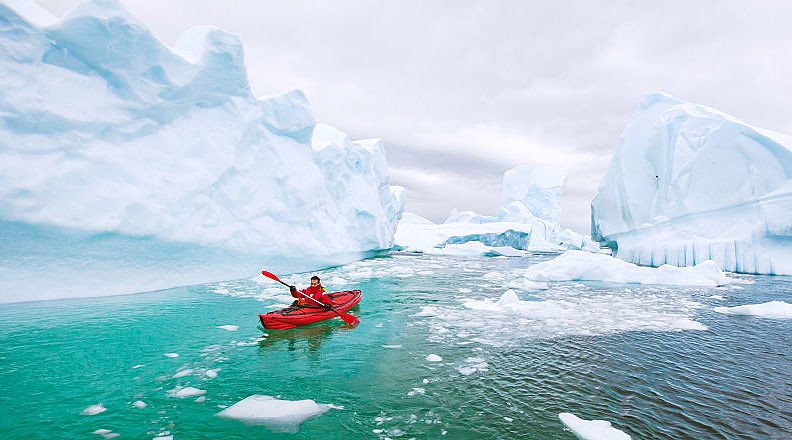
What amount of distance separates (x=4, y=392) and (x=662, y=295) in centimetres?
1766

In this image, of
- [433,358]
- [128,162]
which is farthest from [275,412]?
[128,162]

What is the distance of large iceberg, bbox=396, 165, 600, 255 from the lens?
155 ft

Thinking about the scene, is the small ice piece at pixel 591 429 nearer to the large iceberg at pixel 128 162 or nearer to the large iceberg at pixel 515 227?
the large iceberg at pixel 128 162

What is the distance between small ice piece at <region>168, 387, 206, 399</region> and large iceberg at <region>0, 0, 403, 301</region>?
754cm

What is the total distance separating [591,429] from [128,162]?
13373 mm

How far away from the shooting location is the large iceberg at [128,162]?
31.9 ft

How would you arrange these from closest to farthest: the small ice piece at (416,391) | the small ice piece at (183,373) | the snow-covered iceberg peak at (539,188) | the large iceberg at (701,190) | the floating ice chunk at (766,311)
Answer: the small ice piece at (416,391) → the small ice piece at (183,373) → the floating ice chunk at (766,311) → the large iceberg at (701,190) → the snow-covered iceberg peak at (539,188)

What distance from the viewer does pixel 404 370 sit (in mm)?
6133

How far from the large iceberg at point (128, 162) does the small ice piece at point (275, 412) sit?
28.3ft

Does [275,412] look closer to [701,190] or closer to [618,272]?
[618,272]

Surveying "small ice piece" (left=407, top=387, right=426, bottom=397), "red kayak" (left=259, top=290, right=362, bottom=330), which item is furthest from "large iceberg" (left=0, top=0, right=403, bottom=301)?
"small ice piece" (left=407, top=387, right=426, bottom=397)

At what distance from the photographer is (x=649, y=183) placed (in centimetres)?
2709

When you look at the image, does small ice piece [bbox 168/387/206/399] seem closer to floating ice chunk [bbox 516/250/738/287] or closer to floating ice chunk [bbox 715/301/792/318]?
floating ice chunk [bbox 715/301/792/318]

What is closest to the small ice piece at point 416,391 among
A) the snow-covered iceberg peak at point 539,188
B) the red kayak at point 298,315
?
the red kayak at point 298,315
